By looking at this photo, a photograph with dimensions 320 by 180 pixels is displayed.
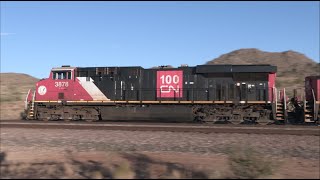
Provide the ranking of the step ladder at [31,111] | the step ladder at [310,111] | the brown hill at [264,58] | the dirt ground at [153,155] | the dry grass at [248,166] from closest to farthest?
the dry grass at [248,166] < the dirt ground at [153,155] < the step ladder at [310,111] < the step ladder at [31,111] < the brown hill at [264,58]

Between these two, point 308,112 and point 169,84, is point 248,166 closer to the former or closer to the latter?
point 308,112

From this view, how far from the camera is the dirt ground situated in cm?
858

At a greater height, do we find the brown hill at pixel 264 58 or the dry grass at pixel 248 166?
the brown hill at pixel 264 58

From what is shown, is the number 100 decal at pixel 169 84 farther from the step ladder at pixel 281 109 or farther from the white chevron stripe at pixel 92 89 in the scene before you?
the step ladder at pixel 281 109

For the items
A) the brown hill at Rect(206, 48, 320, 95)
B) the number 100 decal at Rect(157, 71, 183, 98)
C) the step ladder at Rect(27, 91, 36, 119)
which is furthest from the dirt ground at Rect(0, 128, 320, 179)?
the brown hill at Rect(206, 48, 320, 95)

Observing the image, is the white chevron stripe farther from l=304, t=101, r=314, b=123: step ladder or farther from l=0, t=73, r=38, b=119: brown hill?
l=304, t=101, r=314, b=123: step ladder

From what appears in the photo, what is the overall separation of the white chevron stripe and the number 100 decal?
3.69 m

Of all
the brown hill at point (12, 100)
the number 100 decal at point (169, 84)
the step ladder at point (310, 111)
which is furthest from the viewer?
the brown hill at point (12, 100)

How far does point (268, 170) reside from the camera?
316 inches

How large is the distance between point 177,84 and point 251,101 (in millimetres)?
4710

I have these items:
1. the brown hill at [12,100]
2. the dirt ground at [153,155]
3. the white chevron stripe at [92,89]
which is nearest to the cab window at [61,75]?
the white chevron stripe at [92,89]

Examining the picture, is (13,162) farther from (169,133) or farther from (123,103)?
(123,103)

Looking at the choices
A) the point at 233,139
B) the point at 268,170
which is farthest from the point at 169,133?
the point at 268,170

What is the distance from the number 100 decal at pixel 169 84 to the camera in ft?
77.3
